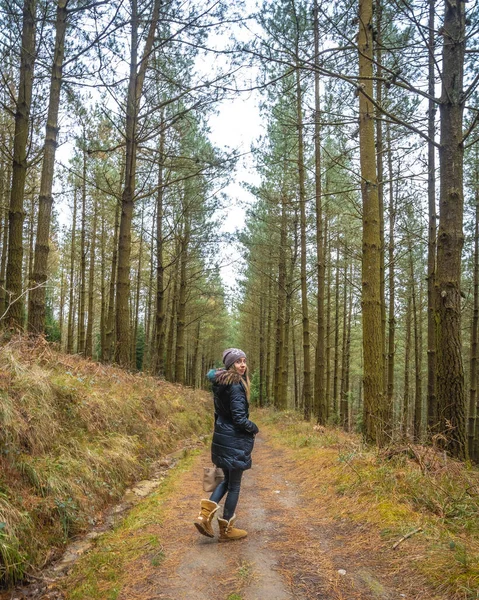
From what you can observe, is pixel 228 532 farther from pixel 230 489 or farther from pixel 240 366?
pixel 240 366

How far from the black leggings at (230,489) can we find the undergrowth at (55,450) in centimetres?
139

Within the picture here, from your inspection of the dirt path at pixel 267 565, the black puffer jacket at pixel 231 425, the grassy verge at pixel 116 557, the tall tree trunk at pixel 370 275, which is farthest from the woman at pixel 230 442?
the tall tree trunk at pixel 370 275

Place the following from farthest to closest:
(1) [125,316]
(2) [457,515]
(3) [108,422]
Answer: (1) [125,316] < (3) [108,422] < (2) [457,515]

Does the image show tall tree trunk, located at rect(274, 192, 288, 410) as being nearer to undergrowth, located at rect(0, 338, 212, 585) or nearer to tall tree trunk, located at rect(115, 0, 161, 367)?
tall tree trunk, located at rect(115, 0, 161, 367)

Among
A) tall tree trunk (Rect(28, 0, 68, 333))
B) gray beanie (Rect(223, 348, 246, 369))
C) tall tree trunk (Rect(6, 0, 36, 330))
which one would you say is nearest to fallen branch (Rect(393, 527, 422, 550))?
gray beanie (Rect(223, 348, 246, 369))

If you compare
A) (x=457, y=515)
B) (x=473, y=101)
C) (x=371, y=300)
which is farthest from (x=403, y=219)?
(x=457, y=515)

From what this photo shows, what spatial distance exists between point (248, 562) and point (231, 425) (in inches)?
44.2

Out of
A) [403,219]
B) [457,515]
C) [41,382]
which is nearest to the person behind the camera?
[457,515]

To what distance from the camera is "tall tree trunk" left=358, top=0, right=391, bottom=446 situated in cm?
617

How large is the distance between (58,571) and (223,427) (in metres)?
1.75

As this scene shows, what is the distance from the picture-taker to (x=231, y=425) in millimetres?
3842

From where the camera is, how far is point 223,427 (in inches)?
152

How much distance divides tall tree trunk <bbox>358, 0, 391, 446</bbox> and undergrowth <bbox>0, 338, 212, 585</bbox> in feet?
12.0

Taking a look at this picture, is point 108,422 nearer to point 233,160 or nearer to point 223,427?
point 223,427
